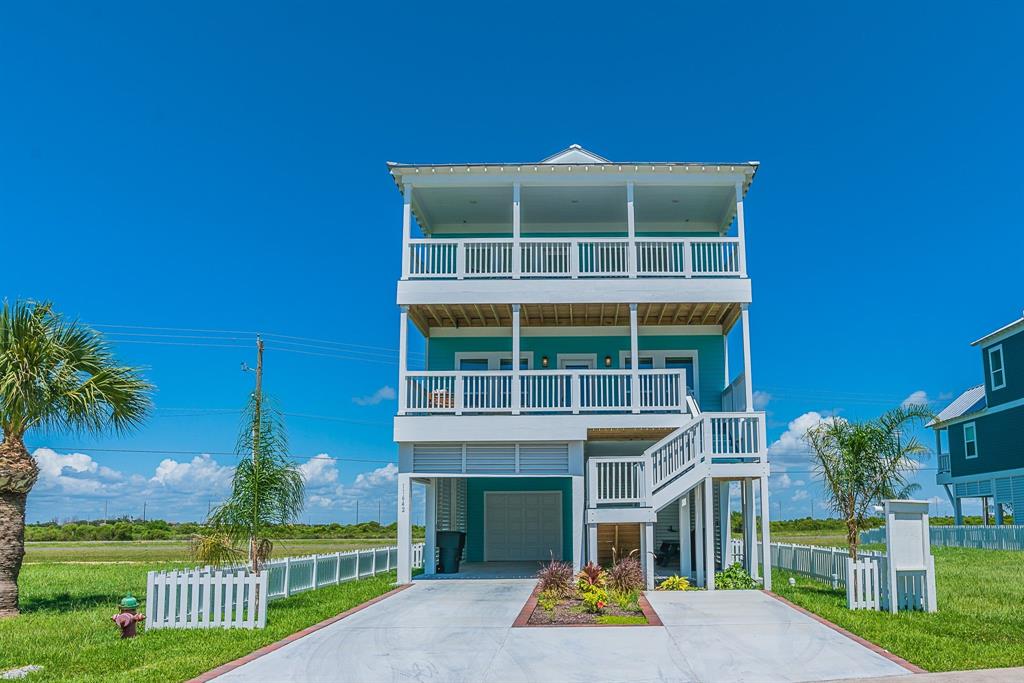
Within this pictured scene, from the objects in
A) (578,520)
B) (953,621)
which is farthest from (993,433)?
(953,621)

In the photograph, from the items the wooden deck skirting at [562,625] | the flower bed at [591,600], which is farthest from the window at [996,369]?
the wooden deck skirting at [562,625]

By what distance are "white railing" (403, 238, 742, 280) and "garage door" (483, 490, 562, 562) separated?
6.54 m

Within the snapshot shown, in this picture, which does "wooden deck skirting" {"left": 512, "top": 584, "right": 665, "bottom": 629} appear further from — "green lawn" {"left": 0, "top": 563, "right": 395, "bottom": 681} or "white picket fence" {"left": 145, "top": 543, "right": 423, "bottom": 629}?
"white picket fence" {"left": 145, "top": 543, "right": 423, "bottom": 629}

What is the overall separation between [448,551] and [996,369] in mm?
24071

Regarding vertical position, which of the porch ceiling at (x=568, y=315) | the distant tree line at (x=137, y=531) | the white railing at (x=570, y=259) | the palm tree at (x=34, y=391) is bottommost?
the distant tree line at (x=137, y=531)

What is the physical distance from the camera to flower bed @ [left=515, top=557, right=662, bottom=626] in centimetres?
1218

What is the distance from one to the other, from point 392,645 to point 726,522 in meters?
11.6

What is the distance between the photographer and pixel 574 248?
20.2m

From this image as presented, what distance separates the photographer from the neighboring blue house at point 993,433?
32250 millimetres

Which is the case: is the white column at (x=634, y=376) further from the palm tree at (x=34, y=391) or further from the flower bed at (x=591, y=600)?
the palm tree at (x=34, y=391)

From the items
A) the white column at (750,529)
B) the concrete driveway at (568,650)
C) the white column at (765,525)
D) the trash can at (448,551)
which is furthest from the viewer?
the trash can at (448,551)

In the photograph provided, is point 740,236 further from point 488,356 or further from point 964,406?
point 964,406

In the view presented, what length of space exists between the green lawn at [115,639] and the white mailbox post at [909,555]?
8.44 metres

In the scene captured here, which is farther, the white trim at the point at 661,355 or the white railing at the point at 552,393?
the white trim at the point at 661,355
